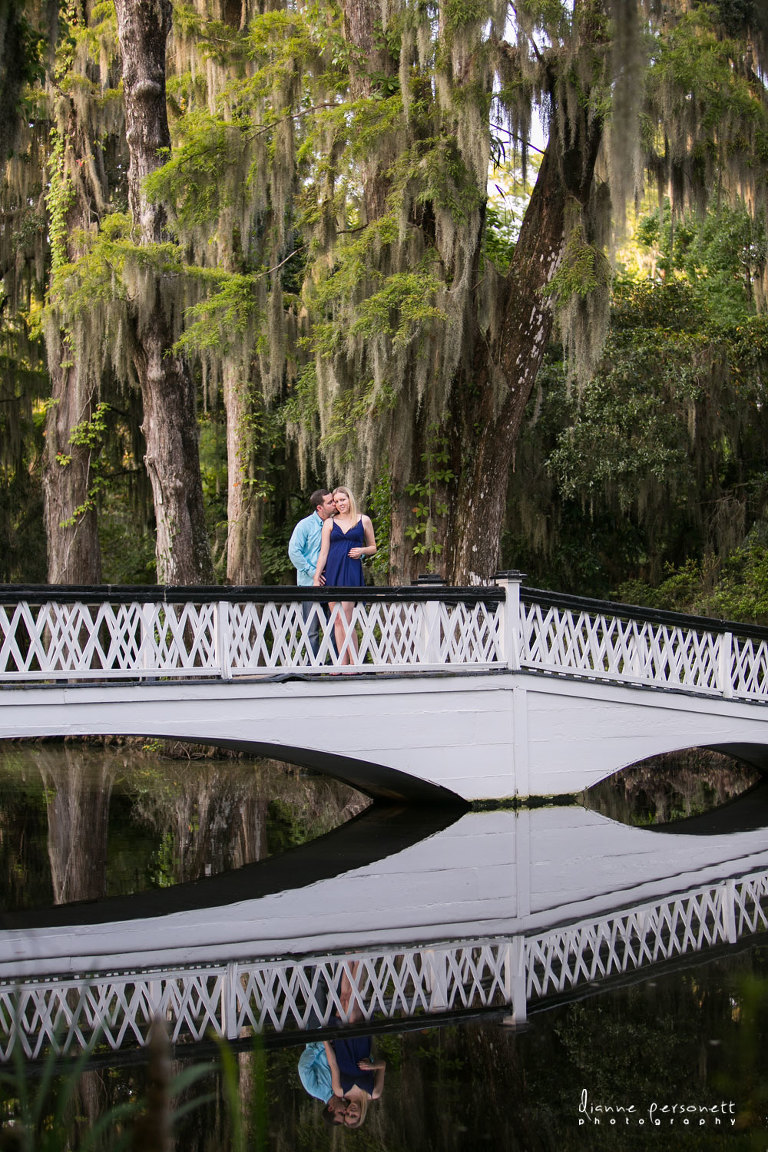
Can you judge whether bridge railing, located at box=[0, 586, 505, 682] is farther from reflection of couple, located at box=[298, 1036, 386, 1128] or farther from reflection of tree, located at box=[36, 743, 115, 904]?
reflection of couple, located at box=[298, 1036, 386, 1128]

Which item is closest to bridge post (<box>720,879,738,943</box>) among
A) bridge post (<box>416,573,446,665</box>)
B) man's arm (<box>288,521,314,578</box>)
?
bridge post (<box>416,573,446,665</box>)

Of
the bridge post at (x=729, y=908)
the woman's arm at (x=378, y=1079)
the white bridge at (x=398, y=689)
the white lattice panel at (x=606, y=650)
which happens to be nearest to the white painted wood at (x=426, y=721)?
the white bridge at (x=398, y=689)

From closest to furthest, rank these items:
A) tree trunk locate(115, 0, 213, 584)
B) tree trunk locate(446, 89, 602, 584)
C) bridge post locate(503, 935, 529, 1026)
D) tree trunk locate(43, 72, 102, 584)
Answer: bridge post locate(503, 935, 529, 1026)
tree trunk locate(446, 89, 602, 584)
tree trunk locate(115, 0, 213, 584)
tree trunk locate(43, 72, 102, 584)

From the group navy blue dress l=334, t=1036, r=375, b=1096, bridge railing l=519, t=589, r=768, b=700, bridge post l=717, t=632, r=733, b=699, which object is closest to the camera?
navy blue dress l=334, t=1036, r=375, b=1096

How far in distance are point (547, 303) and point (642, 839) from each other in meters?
6.37

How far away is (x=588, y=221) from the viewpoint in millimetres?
13461

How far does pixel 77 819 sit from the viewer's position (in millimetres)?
10719

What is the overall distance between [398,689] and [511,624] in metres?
1.20

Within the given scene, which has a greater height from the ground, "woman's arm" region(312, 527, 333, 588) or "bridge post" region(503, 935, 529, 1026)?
"woman's arm" region(312, 527, 333, 588)

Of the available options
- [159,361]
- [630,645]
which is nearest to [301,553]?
[630,645]

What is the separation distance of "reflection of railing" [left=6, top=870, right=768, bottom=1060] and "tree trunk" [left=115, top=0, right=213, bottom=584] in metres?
9.29

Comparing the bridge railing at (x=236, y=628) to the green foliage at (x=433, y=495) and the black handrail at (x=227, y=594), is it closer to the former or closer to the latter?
the black handrail at (x=227, y=594)

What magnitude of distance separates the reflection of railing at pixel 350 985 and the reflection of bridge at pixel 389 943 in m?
0.01

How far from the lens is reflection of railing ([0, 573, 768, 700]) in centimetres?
938
